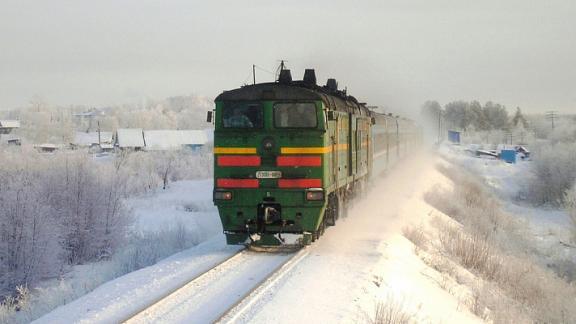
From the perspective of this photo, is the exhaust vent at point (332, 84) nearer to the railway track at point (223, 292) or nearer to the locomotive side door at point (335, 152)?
the locomotive side door at point (335, 152)

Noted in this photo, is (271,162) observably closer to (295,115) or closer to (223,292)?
(295,115)

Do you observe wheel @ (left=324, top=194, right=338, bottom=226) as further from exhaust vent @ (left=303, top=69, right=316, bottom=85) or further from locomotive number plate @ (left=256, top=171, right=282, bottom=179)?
exhaust vent @ (left=303, top=69, right=316, bottom=85)

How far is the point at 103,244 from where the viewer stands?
1989 cm

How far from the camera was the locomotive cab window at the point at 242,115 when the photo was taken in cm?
1191

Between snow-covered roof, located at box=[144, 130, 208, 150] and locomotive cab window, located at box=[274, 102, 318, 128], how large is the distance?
7552 cm

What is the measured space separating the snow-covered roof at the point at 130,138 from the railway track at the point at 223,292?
76.2 metres

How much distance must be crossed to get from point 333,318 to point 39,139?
291ft

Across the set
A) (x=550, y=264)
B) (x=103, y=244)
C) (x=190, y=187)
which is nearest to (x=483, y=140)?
(x=190, y=187)

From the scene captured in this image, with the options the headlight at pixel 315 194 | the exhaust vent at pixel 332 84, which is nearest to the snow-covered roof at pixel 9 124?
the exhaust vent at pixel 332 84

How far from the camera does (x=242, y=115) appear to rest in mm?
11969

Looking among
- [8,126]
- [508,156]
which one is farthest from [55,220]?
[8,126]

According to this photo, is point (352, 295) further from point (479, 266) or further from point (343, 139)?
point (479, 266)

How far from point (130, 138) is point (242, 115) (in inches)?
3063

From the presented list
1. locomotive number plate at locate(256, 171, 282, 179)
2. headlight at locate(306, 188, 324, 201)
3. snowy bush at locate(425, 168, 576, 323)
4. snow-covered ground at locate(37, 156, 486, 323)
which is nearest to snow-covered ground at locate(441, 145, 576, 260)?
snowy bush at locate(425, 168, 576, 323)
